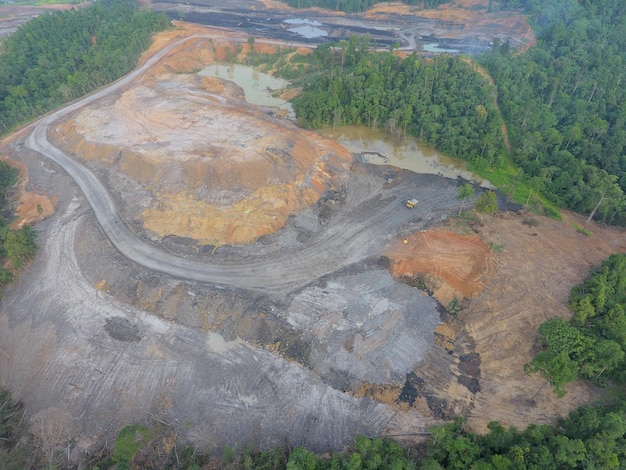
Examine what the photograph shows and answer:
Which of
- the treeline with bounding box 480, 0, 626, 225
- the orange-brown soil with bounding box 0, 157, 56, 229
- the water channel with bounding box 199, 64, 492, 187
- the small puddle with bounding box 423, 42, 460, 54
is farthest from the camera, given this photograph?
the small puddle with bounding box 423, 42, 460, 54

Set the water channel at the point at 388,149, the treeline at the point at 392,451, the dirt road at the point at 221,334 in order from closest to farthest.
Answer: the treeline at the point at 392,451 < the dirt road at the point at 221,334 < the water channel at the point at 388,149

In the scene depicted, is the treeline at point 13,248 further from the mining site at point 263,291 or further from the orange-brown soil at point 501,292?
the orange-brown soil at point 501,292

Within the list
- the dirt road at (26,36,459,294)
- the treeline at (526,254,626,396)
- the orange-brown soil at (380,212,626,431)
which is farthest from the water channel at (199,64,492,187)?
the treeline at (526,254,626,396)

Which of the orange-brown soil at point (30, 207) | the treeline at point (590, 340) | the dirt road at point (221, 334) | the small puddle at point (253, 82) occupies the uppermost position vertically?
the small puddle at point (253, 82)

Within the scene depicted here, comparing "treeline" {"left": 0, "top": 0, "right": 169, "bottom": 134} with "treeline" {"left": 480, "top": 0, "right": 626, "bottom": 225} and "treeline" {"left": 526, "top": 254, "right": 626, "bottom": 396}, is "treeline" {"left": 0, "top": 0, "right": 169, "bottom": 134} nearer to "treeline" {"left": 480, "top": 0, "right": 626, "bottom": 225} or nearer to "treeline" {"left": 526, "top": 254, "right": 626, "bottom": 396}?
"treeline" {"left": 480, "top": 0, "right": 626, "bottom": 225}

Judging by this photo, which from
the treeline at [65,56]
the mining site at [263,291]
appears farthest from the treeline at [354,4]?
the mining site at [263,291]

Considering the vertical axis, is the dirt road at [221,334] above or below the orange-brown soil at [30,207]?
below

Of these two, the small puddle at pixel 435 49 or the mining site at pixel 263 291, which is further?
the small puddle at pixel 435 49

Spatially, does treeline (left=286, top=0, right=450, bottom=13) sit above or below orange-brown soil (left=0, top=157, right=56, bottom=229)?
above
